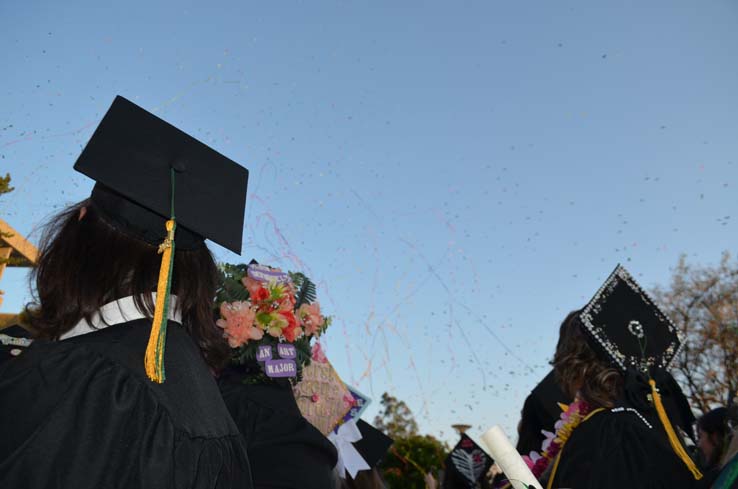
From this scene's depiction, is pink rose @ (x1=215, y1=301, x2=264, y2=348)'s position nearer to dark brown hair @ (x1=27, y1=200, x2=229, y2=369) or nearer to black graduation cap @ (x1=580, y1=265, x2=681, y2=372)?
dark brown hair @ (x1=27, y1=200, x2=229, y2=369)

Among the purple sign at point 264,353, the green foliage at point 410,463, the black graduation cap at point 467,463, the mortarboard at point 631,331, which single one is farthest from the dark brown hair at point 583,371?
the green foliage at point 410,463

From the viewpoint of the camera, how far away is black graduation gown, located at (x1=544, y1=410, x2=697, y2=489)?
3133 mm

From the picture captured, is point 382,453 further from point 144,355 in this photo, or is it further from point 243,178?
point 144,355

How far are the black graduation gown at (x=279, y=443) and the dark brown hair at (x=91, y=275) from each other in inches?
44.3

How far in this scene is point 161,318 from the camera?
6.80 ft

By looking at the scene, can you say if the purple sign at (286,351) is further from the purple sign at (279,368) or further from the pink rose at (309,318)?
the pink rose at (309,318)

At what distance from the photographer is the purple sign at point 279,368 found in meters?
3.89

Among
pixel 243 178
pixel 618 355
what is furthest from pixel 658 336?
pixel 243 178

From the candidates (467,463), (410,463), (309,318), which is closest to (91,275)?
(309,318)

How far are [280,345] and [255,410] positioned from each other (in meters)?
0.67

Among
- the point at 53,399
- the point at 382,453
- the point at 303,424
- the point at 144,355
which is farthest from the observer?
the point at 382,453

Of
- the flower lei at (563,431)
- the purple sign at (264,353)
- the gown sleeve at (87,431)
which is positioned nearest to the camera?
the gown sleeve at (87,431)

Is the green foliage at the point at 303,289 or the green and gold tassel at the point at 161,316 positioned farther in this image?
the green foliage at the point at 303,289

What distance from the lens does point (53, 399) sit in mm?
1820
